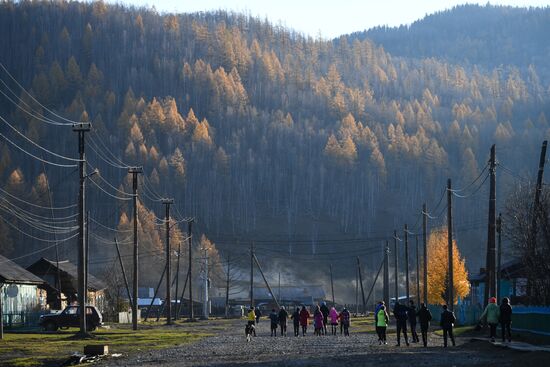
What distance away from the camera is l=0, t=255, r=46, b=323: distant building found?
2685 inches

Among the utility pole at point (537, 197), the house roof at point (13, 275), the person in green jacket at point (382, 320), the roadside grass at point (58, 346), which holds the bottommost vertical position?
the roadside grass at point (58, 346)

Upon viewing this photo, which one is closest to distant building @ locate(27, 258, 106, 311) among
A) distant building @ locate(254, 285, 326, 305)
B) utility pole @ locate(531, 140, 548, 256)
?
utility pole @ locate(531, 140, 548, 256)

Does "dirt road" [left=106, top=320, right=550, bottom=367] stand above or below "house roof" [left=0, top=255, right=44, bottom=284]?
below

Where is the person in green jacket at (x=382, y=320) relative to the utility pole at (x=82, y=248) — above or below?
below

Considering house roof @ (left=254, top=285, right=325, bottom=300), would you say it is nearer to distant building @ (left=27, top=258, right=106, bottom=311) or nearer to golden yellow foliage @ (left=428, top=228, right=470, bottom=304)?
golden yellow foliage @ (left=428, top=228, right=470, bottom=304)

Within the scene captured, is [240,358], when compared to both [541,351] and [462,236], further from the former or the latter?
[462,236]

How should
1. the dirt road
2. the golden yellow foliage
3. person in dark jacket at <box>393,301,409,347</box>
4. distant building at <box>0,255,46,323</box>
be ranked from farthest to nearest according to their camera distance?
the golden yellow foliage
distant building at <box>0,255,46,323</box>
person in dark jacket at <box>393,301,409,347</box>
the dirt road

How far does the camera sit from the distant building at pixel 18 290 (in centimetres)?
6819

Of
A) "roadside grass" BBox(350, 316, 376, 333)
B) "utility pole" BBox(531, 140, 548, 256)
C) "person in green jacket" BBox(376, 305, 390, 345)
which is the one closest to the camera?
"person in green jacket" BBox(376, 305, 390, 345)

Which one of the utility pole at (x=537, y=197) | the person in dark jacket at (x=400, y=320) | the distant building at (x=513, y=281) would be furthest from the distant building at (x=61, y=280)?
the person in dark jacket at (x=400, y=320)

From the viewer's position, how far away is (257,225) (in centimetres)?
18775

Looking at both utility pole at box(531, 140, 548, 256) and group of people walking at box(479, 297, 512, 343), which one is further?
utility pole at box(531, 140, 548, 256)

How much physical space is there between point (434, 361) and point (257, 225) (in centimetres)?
15810

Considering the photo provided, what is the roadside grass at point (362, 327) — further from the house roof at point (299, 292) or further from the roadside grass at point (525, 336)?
the house roof at point (299, 292)
